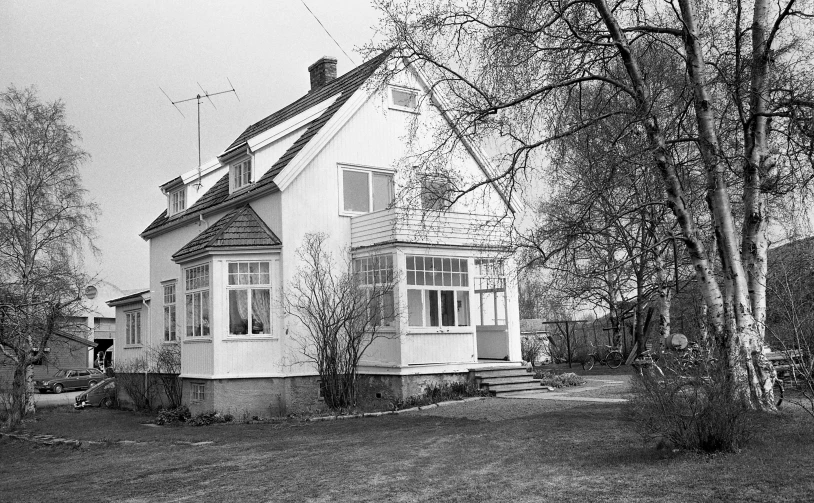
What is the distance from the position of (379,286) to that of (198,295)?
4.76 meters

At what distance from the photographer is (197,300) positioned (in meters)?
19.3

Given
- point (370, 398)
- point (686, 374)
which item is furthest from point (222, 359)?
point (686, 374)

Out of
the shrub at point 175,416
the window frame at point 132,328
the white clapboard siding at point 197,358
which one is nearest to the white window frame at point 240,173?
the white clapboard siding at point 197,358

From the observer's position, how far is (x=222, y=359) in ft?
59.3

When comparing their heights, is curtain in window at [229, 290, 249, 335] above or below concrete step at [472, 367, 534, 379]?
above

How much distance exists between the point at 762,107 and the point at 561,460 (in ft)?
22.6

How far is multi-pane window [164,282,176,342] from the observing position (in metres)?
22.5

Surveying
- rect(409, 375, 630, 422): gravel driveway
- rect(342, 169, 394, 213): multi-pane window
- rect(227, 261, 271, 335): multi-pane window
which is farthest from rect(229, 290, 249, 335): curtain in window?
rect(409, 375, 630, 422): gravel driveway

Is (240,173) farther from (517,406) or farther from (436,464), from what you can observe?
(436,464)

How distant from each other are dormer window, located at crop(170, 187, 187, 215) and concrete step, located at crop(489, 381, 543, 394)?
11758mm

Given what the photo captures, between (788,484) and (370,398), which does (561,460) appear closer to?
(788,484)

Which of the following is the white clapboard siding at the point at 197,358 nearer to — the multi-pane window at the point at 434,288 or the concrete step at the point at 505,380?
the multi-pane window at the point at 434,288

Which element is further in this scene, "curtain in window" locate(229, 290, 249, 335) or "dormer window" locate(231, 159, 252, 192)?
"dormer window" locate(231, 159, 252, 192)

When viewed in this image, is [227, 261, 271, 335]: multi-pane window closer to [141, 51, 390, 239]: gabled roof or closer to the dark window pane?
[141, 51, 390, 239]: gabled roof
